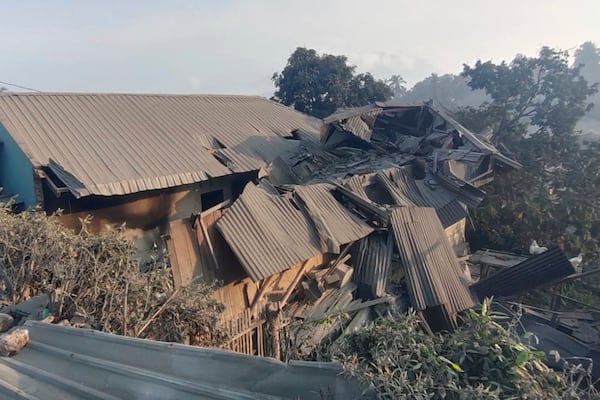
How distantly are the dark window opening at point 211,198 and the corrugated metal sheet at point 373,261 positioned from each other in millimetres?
4587

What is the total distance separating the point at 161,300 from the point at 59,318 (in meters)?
1.00

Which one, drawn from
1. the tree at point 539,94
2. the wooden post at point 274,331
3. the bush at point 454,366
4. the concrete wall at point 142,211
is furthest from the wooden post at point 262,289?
the tree at point 539,94

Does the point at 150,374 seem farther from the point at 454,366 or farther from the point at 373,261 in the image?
the point at 373,261

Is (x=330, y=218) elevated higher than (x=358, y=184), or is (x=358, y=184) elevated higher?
(x=358, y=184)

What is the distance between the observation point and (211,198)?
37.1 feet

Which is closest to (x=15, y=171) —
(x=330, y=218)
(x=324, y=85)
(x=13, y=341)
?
(x=330, y=218)

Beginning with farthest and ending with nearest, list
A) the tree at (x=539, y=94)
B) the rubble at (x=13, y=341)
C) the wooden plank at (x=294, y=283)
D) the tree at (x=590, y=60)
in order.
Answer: the tree at (x=590, y=60) → the tree at (x=539, y=94) → the wooden plank at (x=294, y=283) → the rubble at (x=13, y=341)

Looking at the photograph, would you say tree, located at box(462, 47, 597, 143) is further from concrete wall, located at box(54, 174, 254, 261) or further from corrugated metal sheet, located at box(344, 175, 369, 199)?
concrete wall, located at box(54, 174, 254, 261)

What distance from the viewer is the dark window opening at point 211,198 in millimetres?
11116

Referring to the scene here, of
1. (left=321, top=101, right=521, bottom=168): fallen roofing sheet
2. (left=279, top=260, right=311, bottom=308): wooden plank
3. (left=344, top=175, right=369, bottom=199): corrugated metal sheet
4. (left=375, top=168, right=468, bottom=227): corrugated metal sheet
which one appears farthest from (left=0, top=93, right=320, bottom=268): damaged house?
(left=375, top=168, right=468, bottom=227): corrugated metal sheet

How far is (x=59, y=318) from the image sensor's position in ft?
13.7

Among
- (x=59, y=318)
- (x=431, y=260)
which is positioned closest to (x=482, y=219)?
(x=431, y=260)

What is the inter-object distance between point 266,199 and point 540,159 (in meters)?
12.0

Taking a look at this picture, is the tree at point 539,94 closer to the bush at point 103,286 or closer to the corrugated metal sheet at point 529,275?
the corrugated metal sheet at point 529,275
